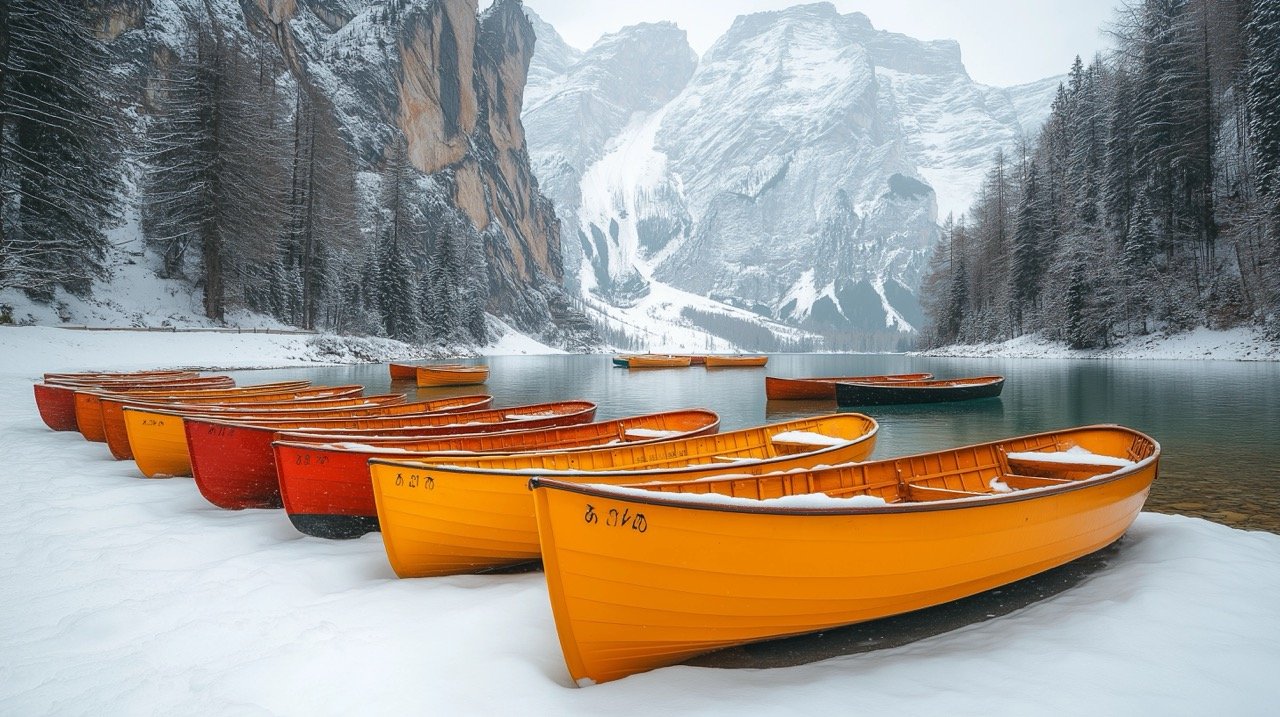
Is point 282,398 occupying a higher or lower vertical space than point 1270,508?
higher

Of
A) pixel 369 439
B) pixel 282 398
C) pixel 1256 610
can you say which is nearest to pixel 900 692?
pixel 1256 610

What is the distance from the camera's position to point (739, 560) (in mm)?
4133

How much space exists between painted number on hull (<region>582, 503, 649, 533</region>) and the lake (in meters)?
9.29

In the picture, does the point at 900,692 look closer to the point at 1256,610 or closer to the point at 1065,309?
the point at 1256,610

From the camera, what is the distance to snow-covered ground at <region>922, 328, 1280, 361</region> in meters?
37.2

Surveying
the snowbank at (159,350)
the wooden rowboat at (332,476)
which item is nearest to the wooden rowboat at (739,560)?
the wooden rowboat at (332,476)

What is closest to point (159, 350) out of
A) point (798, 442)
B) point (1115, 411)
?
point (798, 442)

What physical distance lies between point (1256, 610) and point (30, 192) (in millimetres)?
39648

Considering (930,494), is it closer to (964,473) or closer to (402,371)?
(964,473)

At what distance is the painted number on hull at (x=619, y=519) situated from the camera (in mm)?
3938

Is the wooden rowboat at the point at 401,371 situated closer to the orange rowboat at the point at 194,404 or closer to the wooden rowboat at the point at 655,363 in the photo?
the orange rowboat at the point at 194,404

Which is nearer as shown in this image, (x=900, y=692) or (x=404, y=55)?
(x=900, y=692)

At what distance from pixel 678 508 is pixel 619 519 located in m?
0.41

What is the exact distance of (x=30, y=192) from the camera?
25.9 metres
